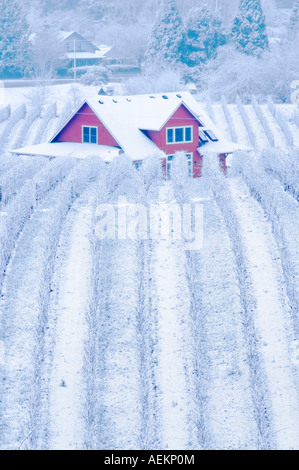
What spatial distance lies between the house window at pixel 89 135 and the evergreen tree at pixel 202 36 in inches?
1156

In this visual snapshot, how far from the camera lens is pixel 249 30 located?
192 feet

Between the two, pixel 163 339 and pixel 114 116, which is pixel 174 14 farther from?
pixel 163 339

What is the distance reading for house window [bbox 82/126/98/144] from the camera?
1189 inches

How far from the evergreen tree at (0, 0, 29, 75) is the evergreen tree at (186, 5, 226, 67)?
14538 mm

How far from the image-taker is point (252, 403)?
10773 millimetres

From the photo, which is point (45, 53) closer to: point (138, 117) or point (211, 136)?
point (138, 117)

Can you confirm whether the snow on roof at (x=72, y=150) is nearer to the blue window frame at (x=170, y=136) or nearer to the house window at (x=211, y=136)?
the blue window frame at (x=170, y=136)

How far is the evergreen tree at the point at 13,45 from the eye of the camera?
5969 centimetres

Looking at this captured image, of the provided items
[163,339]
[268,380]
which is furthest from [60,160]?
[268,380]

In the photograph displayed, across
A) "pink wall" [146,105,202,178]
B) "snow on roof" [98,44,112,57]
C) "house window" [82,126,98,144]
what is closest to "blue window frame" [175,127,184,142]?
"pink wall" [146,105,202,178]

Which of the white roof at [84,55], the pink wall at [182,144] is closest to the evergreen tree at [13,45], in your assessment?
the white roof at [84,55]

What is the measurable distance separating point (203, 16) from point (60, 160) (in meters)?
38.4

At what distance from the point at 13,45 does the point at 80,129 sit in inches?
1271

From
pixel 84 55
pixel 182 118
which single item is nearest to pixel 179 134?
pixel 182 118
